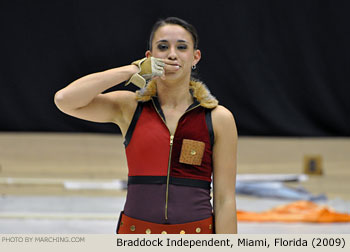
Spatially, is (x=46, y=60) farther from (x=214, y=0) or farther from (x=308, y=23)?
(x=308, y=23)

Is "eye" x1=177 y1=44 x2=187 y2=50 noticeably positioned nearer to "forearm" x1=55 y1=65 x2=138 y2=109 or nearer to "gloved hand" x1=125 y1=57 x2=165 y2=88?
"gloved hand" x1=125 y1=57 x2=165 y2=88

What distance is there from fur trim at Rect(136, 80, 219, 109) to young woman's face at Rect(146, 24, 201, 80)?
0.08m

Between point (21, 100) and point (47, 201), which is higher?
point (21, 100)

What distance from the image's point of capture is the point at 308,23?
6320mm

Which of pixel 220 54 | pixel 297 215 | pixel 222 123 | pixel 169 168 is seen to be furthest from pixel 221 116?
pixel 220 54

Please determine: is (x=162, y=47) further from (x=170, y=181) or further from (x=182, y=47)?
(x=170, y=181)

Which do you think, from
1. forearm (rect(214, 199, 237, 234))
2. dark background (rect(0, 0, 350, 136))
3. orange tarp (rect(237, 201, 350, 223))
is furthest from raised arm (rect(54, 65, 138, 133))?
dark background (rect(0, 0, 350, 136))

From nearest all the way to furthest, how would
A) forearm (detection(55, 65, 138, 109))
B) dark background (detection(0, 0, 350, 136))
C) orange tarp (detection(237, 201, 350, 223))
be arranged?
forearm (detection(55, 65, 138, 109)), orange tarp (detection(237, 201, 350, 223)), dark background (detection(0, 0, 350, 136))

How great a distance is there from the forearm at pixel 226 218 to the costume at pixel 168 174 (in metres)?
0.03

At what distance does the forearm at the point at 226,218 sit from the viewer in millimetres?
2109

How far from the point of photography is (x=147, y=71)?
2.13 meters

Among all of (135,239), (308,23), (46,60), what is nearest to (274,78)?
(308,23)

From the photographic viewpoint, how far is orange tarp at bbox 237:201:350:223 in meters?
4.83

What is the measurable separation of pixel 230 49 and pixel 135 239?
477 centimetres
